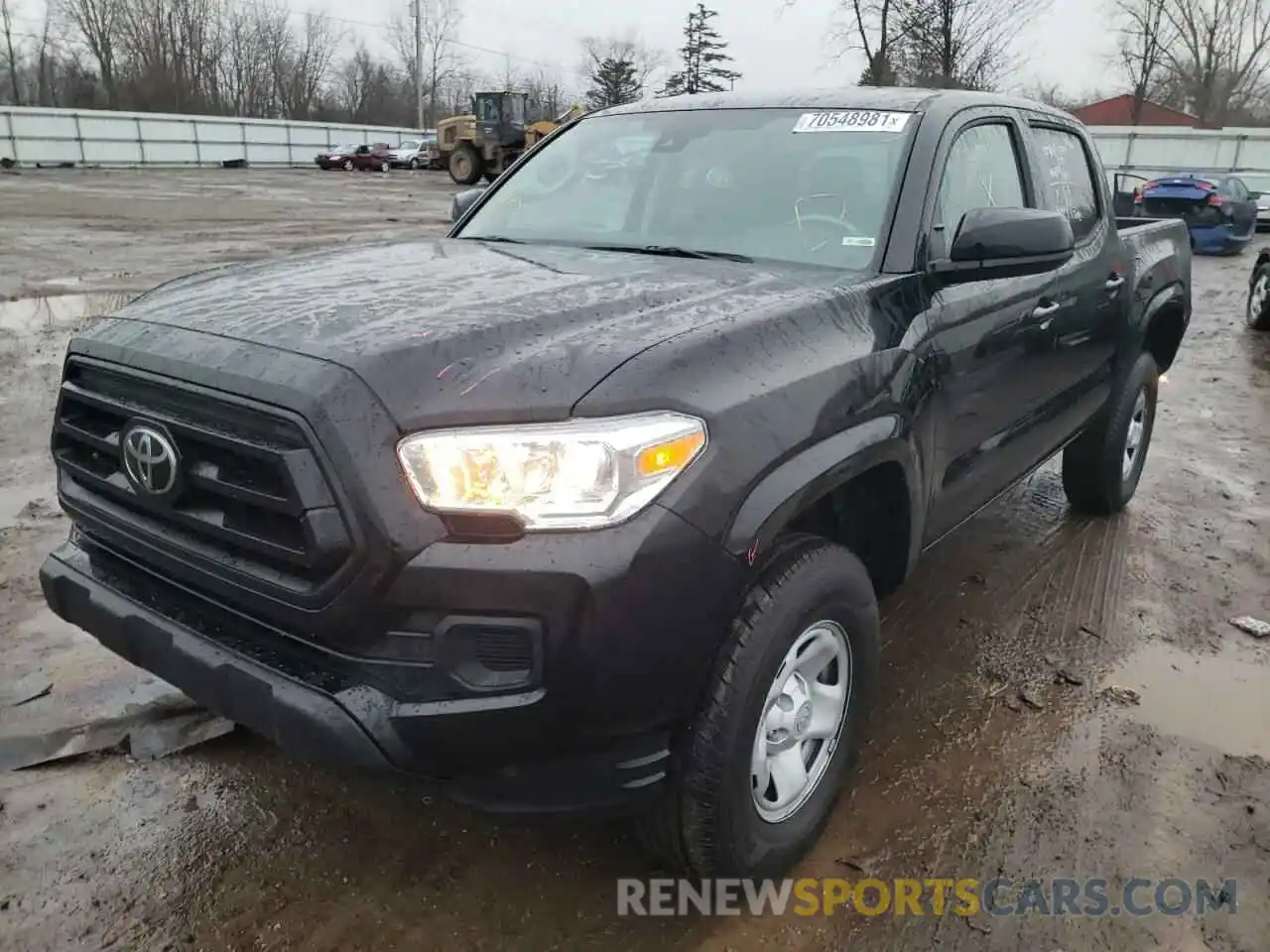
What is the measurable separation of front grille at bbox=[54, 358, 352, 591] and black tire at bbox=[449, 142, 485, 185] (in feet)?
114

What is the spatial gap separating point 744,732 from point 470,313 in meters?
1.10

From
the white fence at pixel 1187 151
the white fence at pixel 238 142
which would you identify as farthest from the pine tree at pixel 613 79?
the white fence at pixel 1187 151

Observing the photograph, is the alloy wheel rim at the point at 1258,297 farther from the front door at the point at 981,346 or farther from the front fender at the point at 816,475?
the front fender at the point at 816,475

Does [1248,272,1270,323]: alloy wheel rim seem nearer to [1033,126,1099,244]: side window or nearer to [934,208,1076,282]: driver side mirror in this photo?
[1033,126,1099,244]: side window

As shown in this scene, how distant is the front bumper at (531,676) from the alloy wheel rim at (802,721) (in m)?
0.36

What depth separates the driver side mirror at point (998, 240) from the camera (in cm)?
284

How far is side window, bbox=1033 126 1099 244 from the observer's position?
3.96 meters

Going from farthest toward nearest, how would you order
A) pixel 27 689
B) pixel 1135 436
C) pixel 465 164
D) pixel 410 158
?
pixel 410 158 → pixel 465 164 → pixel 1135 436 → pixel 27 689

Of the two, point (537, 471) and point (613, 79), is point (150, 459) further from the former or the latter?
point (613, 79)

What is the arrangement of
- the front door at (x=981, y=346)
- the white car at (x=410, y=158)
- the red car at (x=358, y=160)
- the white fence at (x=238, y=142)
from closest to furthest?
the front door at (x=981, y=346) < the white fence at (x=238, y=142) < the red car at (x=358, y=160) < the white car at (x=410, y=158)

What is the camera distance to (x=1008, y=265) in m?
3.05

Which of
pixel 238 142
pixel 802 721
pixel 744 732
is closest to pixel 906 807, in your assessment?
pixel 802 721

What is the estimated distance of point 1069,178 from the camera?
4.21 metres

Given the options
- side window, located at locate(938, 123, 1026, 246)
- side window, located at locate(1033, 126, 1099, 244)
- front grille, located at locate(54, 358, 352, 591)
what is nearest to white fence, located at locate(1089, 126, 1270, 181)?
side window, located at locate(1033, 126, 1099, 244)
